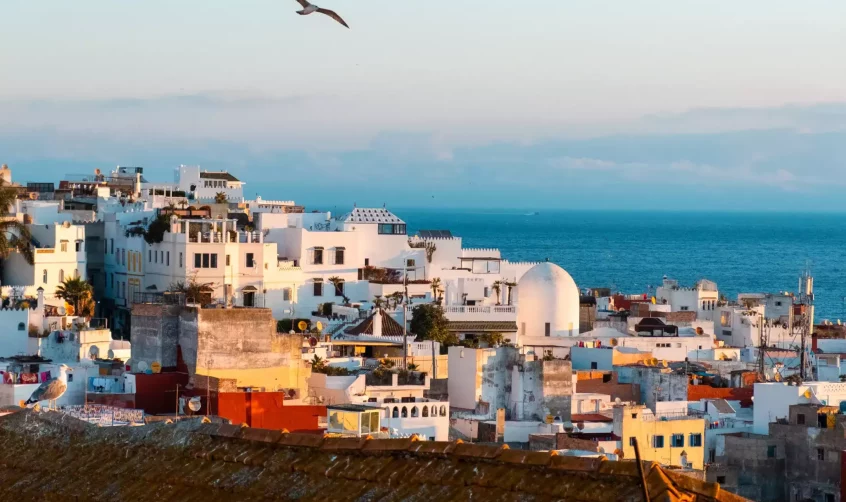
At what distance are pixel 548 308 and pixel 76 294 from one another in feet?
44.4

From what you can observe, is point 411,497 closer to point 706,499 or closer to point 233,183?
point 706,499

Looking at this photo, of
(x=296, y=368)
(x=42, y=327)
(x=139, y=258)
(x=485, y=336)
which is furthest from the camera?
(x=139, y=258)

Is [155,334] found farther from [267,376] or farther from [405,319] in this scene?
[405,319]

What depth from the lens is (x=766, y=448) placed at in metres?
30.3

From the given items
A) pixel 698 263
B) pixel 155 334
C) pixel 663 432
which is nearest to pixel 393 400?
pixel 155 334

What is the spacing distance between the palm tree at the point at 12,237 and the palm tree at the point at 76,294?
1397 millimetres

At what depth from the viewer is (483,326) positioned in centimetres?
4728

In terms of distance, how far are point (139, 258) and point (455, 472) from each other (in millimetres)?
41509

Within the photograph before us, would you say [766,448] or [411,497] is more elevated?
[411,497]

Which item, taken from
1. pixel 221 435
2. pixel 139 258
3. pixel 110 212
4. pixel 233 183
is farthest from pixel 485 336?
pixel 221 435

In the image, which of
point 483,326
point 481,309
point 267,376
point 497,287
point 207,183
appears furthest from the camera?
point 207,183

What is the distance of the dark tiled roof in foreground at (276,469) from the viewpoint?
877 centimetres

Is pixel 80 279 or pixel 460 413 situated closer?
pixel 460 413

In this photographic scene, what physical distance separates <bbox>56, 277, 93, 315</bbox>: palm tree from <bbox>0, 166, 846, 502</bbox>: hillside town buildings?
0.21 m
